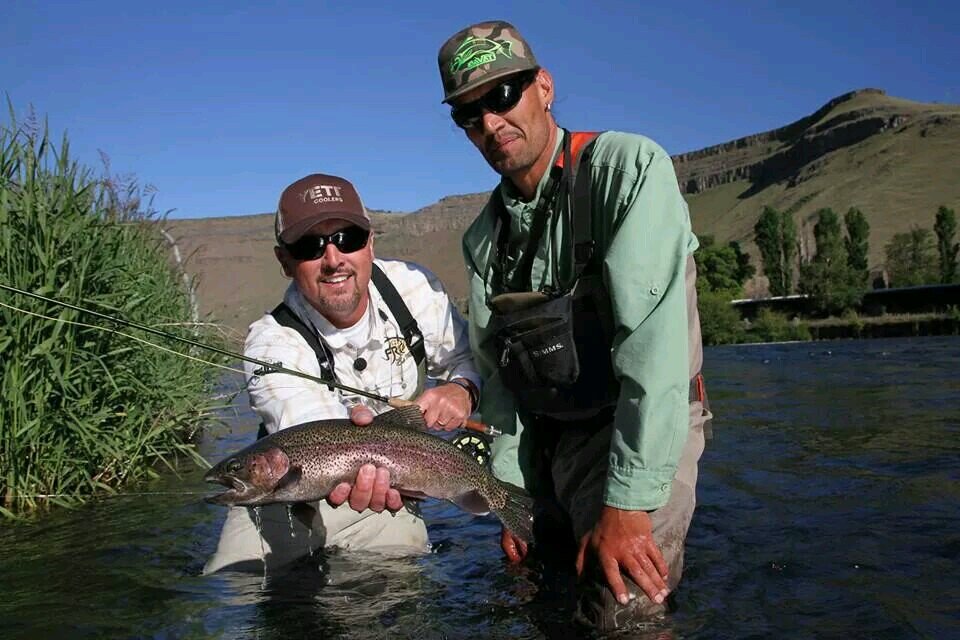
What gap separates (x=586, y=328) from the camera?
3957 millimetres

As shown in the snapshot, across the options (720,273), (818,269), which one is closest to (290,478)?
(818,269)

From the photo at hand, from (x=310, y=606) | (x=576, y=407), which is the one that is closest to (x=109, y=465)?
(x=310, y=606)

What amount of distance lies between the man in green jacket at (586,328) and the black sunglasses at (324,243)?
0.61m

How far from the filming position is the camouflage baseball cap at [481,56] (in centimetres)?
396

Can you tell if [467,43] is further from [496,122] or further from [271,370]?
[271,370]

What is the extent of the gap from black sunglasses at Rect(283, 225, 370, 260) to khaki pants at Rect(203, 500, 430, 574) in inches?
57.1

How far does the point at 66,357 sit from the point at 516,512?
13.5 feet

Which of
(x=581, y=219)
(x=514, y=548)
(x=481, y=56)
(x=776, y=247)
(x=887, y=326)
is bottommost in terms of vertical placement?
(x=887, y=326)

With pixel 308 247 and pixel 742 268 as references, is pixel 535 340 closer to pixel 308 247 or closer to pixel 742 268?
pixel 308 247

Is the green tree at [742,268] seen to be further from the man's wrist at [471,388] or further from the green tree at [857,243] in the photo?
the man's wrist at [471,388]

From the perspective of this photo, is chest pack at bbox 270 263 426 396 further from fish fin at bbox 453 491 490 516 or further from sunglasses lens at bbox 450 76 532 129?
sunglasses lens at bbox 450 76 532 129

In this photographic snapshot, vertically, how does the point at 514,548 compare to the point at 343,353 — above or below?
below

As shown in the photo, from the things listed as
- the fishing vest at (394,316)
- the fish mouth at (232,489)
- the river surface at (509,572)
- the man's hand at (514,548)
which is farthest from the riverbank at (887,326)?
the fish mouth at (232,489)

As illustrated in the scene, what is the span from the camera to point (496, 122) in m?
4.04
